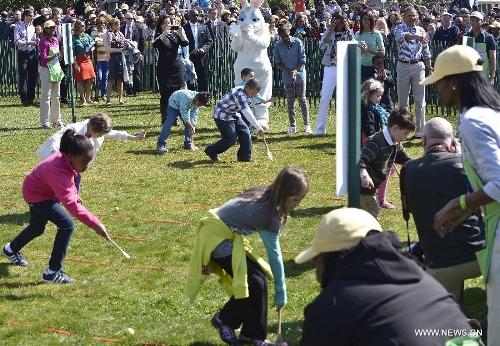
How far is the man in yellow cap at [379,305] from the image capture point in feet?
11.4

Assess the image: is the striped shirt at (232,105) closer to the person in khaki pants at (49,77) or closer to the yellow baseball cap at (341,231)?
the person in khaki pants at (49,77)

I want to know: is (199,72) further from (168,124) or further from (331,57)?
(168,124)

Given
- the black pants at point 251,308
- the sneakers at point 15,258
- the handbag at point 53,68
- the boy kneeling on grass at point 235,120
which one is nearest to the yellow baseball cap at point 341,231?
the black pants at point 251,308

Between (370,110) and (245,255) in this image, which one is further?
(370,110)

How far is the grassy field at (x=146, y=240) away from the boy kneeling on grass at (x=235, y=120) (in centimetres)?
24

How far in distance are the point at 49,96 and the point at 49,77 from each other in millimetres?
370

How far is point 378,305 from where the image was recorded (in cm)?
348

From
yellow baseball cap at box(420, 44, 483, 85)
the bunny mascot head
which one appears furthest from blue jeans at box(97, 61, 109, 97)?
yellow baseball cap at box(420, 44, 483, 85)

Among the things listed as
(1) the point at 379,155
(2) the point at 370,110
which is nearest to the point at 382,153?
(1) the point at 379,155

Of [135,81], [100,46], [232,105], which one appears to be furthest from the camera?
[135,81]

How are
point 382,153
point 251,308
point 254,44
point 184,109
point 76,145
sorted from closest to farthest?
1. point 251,308
2. point 76,145
3. point 382,153
4. point 184,109
5. point 254,44

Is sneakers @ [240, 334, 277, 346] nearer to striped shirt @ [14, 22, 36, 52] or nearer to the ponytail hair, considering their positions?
the ponytail hair

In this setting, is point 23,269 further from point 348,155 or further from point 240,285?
point 348,155

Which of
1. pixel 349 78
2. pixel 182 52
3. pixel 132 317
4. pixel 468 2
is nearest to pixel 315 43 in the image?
pixel 182 52
